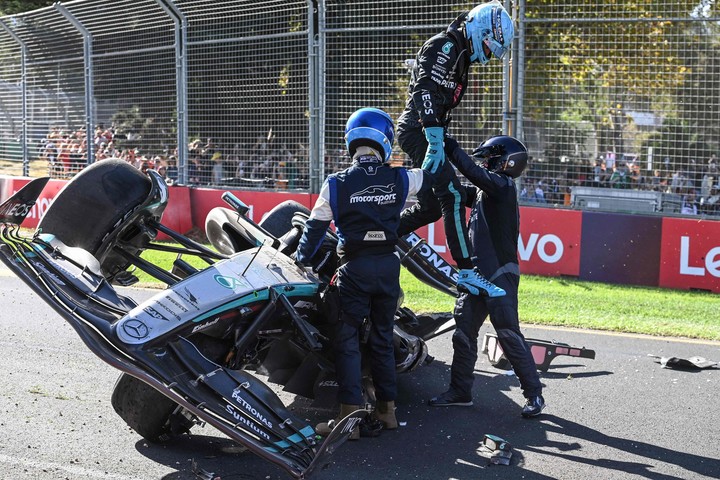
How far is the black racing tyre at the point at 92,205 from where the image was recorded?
18.2ft

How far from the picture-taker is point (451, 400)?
572 centimetres

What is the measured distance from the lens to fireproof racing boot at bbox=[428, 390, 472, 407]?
18.7 ft

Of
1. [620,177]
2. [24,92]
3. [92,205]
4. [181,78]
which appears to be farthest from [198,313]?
[24,92]

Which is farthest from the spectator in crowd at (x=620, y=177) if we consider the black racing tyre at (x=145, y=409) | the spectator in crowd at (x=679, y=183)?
the black racing tyre at (x=145, y=409)

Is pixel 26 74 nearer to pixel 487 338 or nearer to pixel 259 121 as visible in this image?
pixel 259 121

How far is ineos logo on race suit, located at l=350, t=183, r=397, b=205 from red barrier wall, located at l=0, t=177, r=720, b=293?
6684 mm

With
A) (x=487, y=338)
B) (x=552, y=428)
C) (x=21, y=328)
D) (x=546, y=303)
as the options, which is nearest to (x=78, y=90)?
(x=21, y=328)

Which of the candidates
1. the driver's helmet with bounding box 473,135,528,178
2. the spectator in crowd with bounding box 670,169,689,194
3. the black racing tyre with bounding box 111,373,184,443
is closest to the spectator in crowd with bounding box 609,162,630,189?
the spectator in crowd with bounding box 670,169,689,194

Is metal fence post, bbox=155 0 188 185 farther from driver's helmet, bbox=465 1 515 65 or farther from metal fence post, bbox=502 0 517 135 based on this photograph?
driver's helmet, bbox=465 1 515 65

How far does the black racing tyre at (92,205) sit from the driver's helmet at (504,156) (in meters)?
2.40

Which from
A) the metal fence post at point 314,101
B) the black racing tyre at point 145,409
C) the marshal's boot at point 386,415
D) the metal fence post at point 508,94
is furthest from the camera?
the metal fence post at point 314,101

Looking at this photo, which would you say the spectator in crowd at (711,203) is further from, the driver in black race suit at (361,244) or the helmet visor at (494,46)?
the driver in black race suit at (361,244)

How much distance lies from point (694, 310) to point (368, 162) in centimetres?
574

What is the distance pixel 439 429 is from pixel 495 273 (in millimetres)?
1155
